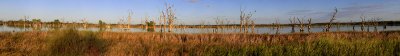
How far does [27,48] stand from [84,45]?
1402mm

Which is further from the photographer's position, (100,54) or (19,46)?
(19,46)

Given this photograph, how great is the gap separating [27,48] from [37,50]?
75 cm

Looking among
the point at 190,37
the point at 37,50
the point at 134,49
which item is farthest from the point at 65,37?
the point at 190,37

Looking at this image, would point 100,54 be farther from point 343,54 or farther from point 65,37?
point 343,54

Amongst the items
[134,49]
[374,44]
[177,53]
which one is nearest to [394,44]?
[374,44]

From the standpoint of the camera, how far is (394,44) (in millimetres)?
13719

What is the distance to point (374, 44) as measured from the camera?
13344 mm

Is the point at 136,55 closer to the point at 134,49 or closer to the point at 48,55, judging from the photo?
the point at 134,49

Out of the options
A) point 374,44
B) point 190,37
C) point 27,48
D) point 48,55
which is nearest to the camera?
point 48,55

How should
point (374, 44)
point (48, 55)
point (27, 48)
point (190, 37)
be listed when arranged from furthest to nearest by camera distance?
point (190, 37) → point (374, 44) → point (27, 48) → point (48, 55)

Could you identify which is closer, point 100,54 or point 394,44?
point 100,54

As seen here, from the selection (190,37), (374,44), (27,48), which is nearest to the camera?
(27,48)

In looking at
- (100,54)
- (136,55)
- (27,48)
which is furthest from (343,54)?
(27,48)

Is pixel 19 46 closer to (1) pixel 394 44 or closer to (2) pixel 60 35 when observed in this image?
(2) pixel 60 35
